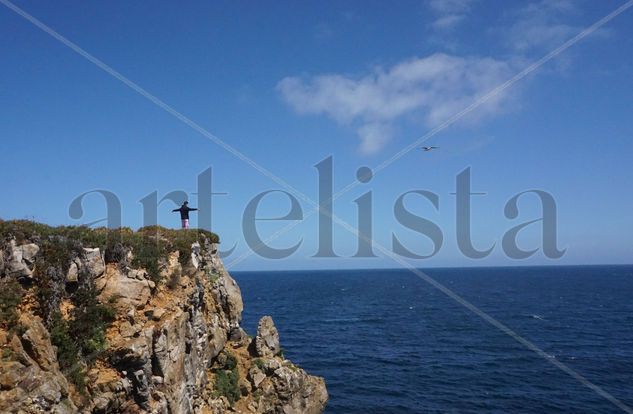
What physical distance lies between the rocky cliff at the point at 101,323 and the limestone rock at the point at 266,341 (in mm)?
6286

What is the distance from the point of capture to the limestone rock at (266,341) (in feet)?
113

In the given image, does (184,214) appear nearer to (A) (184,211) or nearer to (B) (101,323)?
(A) (184,211)

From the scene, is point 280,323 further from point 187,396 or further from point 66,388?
point 66,388

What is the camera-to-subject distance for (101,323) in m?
19.4

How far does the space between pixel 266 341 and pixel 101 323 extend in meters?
17.2

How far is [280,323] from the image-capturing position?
90688mm

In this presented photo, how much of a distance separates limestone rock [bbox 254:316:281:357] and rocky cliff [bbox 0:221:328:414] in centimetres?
629

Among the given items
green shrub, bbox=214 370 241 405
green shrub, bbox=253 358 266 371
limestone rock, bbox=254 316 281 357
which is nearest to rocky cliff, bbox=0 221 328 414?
green shrub, bbox=214 370 241 405

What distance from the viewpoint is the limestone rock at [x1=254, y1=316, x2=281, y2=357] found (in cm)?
3431

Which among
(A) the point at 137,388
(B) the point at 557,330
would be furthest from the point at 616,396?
(A) the point at 137,388

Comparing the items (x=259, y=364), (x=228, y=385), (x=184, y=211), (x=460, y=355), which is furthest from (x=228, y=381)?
(x=460, y=355)

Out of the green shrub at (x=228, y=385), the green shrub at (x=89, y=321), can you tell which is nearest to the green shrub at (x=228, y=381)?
the green shrub at (x=228, y=385)

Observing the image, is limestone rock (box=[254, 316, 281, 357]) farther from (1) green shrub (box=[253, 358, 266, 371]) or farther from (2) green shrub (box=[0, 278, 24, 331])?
(2) green shrub (box=[0, 278, 24, 331])

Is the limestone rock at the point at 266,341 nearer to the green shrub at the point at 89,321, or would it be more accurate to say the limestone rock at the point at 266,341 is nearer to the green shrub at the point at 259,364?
the green shrub at the point at 259,364
